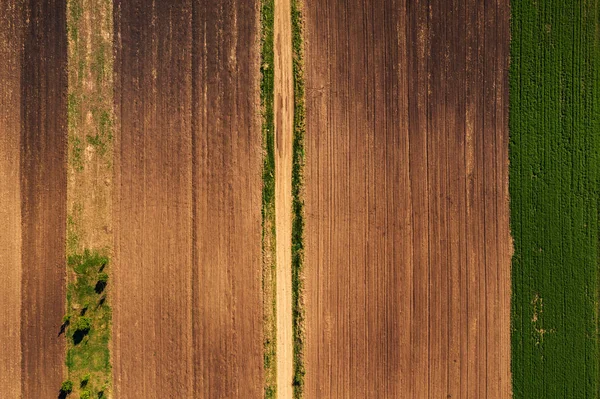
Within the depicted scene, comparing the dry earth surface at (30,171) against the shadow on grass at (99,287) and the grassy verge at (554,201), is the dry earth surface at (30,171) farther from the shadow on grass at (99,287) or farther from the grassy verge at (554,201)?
the grassy verge at (554,201)

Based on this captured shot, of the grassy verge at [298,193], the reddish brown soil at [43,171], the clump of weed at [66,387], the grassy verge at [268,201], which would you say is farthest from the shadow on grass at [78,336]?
the grassy verge at [298,193]

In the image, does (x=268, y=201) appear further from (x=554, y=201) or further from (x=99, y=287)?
(x=554, y=201)

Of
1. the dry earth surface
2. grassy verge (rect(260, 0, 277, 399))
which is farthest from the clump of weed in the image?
grassy verge (rect(260, 0, 277, 399))

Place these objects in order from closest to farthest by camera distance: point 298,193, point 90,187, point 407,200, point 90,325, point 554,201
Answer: point 90,325 → point 90,187 → point 298,193 → point 407,200 → point 554,201

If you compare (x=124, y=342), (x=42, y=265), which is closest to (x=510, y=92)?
(x=124, y=342)

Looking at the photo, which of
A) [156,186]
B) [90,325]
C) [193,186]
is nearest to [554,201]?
[193,186]

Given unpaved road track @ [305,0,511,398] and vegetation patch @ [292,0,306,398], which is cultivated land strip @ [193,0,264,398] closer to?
vegetation patch @ [292,0,306,398]
